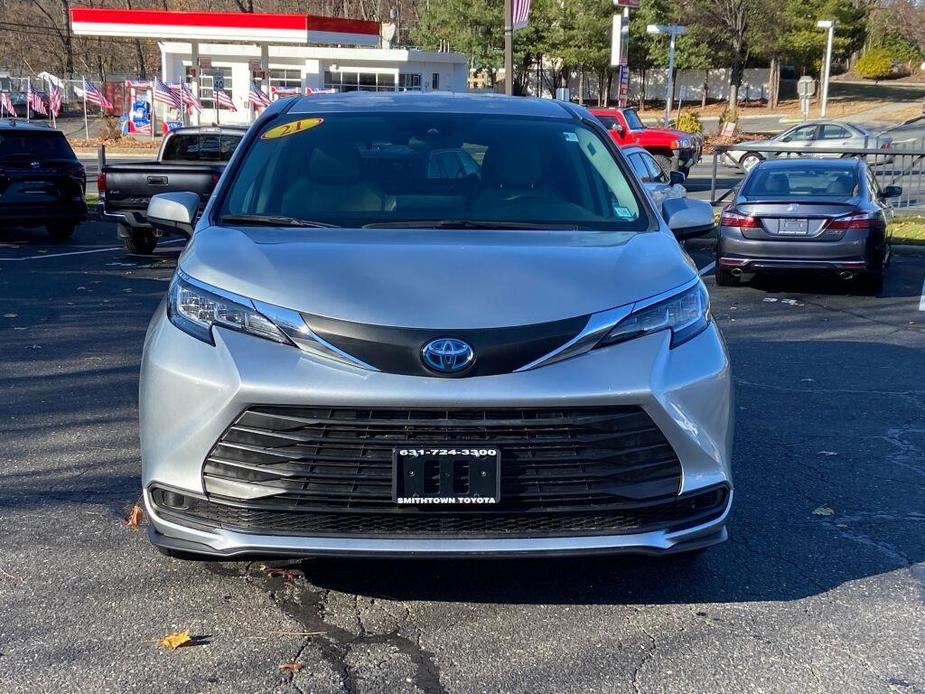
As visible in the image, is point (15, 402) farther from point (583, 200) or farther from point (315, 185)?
point (583, 200)

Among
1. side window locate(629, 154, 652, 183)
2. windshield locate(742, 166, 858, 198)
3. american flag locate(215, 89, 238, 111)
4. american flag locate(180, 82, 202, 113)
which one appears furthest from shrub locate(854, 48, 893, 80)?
windshield locate(742, 166, 858, 198)

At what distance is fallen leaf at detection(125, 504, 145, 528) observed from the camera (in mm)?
4889

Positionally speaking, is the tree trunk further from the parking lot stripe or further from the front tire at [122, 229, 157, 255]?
the front tire at [122, 229, 157, 255]

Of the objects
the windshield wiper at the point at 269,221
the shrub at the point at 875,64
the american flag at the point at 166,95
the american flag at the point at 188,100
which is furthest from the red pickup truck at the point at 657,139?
the shrub at the point at 875,64

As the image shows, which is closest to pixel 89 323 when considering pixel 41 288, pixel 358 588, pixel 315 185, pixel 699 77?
pixel 41 288

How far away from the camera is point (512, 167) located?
201 inches

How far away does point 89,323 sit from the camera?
989 cm

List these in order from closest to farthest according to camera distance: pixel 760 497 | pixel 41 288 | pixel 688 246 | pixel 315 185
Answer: pixel 315 185 < pixel 760 497 < pixel 41 288 < pixel 688 246

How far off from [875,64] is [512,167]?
3189 inches

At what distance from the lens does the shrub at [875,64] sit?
258 ft

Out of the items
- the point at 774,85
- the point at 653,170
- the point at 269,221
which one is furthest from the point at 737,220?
the point at 774,85

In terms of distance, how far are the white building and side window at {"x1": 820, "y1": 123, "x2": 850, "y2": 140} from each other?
66.3 feet

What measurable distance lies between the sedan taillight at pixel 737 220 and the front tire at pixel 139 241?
7.40 metres

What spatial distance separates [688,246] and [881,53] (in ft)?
232
